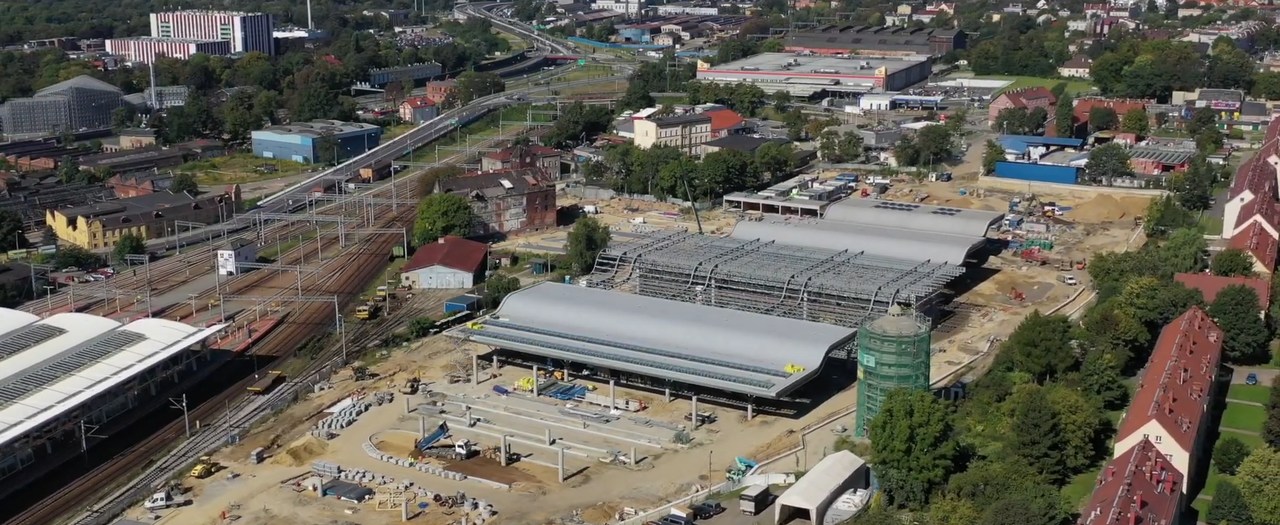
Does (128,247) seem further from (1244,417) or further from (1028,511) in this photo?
(1244,417)

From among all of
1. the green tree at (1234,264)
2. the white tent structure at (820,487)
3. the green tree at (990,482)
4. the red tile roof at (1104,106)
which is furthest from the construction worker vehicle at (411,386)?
the red tile roof at (1104,106)

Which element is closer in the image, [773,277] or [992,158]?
[773,277]

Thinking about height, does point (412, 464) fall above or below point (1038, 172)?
below

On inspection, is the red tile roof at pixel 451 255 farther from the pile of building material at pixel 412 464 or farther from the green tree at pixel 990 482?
the green tree at pixel 990 482

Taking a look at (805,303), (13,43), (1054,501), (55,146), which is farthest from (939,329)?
(13,43)

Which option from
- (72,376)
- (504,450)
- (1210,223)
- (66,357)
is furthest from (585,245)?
(1210,223)

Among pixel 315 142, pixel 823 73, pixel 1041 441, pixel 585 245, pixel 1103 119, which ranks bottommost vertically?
pixel 1041 441

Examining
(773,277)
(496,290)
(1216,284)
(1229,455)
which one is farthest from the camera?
(496,290)

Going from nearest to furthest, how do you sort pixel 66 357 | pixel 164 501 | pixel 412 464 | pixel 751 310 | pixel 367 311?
pixel 164 501 → pixel 412 464 → pixel 66 357 → pixel 751 310 → pixel 367 311
